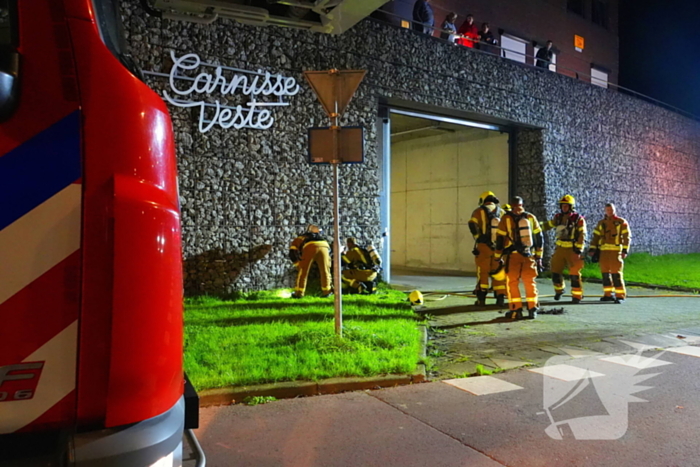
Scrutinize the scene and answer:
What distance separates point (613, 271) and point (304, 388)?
322 inches

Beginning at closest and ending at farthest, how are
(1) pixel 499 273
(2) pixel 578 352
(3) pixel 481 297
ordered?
1. (2) pixel 578 352
2. (1) pixel 499 273
3. (3) pixel 481 297

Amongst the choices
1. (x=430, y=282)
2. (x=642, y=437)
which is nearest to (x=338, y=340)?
(x=642, y=437)

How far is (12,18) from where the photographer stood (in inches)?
60.8

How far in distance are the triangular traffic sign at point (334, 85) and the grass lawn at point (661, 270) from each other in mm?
11103

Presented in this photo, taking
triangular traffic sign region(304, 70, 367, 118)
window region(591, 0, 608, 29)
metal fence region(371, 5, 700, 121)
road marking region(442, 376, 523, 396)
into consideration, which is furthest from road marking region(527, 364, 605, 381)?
window region(591, 0, 608, 29)

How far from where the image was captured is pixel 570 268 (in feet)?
36.1

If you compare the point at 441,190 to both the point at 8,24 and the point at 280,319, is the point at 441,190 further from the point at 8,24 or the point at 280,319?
the point at 8,24

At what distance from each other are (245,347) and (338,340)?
1061 millimetres

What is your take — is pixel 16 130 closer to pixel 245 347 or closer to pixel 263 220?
pixel 245 347

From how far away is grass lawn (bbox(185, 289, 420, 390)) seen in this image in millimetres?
5320

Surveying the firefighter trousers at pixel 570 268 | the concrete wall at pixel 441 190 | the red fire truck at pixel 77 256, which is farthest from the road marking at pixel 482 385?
the concrete wall at pixel 441 190

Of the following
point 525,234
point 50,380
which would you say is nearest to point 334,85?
point 525,234

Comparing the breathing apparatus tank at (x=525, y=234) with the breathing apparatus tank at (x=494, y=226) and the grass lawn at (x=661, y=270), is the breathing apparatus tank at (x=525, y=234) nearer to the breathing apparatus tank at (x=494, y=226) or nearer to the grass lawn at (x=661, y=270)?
the breathing apparatus tank at (x=494, y=226)

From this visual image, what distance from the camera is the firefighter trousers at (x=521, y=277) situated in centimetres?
891
